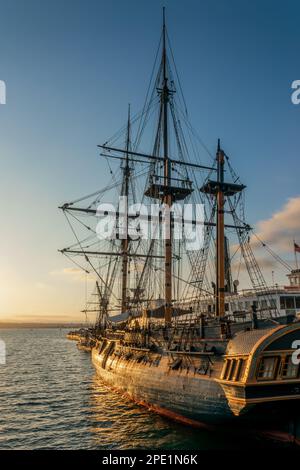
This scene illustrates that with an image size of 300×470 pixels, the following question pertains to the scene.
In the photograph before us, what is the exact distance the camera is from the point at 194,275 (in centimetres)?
2728

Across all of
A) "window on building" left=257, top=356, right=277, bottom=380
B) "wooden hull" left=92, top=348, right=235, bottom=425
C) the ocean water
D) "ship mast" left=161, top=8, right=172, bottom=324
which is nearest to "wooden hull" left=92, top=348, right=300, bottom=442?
"wooden hull" left=92, top=348, right=235, bottom=425

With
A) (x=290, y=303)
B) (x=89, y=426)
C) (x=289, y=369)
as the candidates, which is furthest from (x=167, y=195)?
(x=289, y=369)

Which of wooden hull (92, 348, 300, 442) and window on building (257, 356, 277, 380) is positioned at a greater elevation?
window on building (257, 356, 277, 380)

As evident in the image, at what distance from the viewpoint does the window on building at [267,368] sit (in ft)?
45.5

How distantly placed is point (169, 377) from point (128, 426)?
10.6 ft

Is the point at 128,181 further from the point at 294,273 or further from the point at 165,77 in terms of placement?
the point at 294,273

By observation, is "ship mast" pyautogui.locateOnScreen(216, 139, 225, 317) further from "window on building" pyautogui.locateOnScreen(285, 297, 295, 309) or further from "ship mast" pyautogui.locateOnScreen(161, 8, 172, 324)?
"window on building" pyautogui.locateOnScreen(285, 297, 295, 309)

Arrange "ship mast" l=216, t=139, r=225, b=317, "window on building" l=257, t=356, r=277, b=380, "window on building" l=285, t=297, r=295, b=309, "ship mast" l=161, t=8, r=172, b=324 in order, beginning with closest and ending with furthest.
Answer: "window on building" l=257, t=356, r=277, b=380, "ship mast" l=216, t=139, r=225, b=317, "ship mast" l=161, t=8, r=172, b=324, "window on building" l=285, t=297, r=295, b=309

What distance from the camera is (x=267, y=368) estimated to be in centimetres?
1398

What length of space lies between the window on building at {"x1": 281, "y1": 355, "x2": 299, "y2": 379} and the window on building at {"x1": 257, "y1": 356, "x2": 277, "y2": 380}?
426 mm

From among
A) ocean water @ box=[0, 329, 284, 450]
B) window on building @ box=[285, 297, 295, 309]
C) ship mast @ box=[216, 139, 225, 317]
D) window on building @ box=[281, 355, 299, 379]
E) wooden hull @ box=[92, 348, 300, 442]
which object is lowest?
ocean water @ box=[0, 329, 284, 450]

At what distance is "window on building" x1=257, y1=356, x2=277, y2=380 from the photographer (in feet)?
45.5

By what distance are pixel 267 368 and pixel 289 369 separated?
37.7 inches
